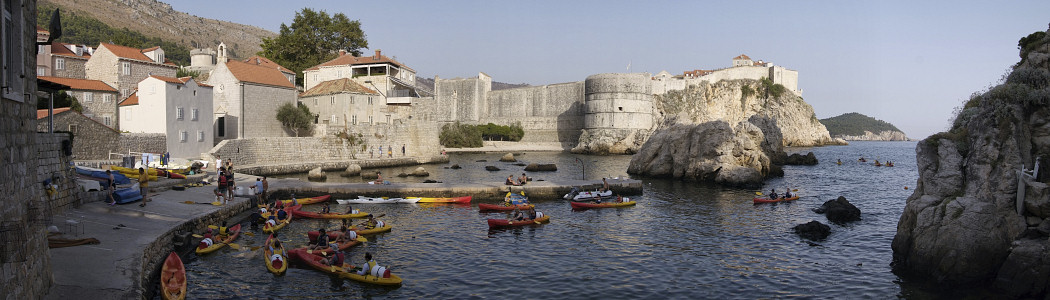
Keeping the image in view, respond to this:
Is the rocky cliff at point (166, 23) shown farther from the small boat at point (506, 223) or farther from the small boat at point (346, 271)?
the small boat at point (346, 271)

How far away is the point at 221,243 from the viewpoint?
625 inches

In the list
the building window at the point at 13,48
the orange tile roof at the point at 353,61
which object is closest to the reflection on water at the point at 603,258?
the building window at the point at 13,48

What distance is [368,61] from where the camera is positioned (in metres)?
57.4

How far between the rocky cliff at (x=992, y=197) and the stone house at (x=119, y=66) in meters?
43.5

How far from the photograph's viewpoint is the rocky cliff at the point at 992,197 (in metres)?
11.4

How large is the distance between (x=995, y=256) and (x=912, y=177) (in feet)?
123

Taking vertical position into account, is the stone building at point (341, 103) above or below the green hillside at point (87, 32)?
below

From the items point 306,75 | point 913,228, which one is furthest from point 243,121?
point 913,228

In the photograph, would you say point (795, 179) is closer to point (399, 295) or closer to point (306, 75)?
point (399, 295)

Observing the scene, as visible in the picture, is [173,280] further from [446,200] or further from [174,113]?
[174,113]

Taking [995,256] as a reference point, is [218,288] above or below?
below

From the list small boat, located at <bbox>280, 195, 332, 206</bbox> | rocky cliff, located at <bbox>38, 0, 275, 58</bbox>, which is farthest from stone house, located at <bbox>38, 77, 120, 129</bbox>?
rocky cliff, located at <bbox>38, 0, 275, 58</bbox>

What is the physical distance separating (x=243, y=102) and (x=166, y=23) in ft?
339

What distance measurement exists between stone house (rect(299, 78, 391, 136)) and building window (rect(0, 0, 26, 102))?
40668 millimetres
